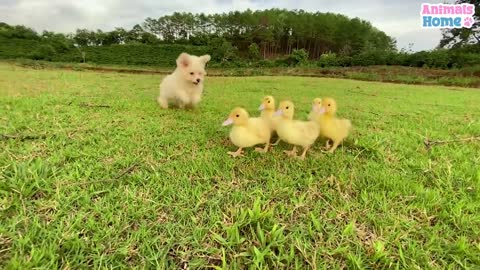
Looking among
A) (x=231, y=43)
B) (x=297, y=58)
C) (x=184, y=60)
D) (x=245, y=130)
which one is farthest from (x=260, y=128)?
(x=231, y=43)

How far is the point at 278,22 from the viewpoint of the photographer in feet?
99.1

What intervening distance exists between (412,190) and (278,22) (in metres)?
31.1

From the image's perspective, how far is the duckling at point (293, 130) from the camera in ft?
5.96

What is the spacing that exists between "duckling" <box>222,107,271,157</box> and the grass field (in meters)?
0.10

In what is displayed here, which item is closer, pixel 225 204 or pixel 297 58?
pixel 225 204

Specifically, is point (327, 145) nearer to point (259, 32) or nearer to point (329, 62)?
point (329, 62)

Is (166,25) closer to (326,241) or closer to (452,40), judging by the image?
(452,40)

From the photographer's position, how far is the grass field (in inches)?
43.9

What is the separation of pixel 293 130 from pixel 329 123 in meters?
0.33

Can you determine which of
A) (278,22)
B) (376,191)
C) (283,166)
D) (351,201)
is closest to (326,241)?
(351,201)

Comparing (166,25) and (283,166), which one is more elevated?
(166,25)

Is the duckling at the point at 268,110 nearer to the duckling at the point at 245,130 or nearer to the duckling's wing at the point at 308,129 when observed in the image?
the duckling at the point at 245,130

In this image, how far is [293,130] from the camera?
1.81m

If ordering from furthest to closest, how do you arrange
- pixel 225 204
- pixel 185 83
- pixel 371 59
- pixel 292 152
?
pixel 371 59
pixel 185 83
pixel 292 152
pixel 225 204
